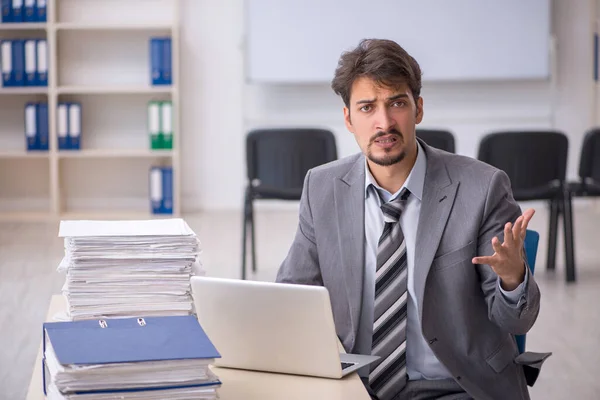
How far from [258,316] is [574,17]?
242 inches

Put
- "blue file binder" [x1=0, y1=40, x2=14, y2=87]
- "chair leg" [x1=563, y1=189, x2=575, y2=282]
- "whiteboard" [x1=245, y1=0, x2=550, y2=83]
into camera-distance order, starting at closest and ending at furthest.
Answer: "chair leg" [x1=563, y1=189, x2=575, y2=282] < "blue file binder" [x1=0, y1=40, x2=14, y2=87] < "whiteboard" [x1=245, y1=0, x2=550, y2=83]

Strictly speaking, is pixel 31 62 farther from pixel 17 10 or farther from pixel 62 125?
pixel 62 125

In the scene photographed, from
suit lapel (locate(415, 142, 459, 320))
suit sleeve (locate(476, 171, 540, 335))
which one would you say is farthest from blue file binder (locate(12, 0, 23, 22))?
suit sleeve (locate(476, 171, 540, 335))

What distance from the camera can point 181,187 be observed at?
285 inches

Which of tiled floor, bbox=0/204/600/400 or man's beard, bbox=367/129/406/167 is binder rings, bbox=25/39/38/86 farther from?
man's beard, bbox=367/129/406/167

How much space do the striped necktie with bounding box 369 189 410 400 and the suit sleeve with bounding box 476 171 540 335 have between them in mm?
170

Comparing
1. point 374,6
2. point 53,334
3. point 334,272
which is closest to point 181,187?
point 374,6

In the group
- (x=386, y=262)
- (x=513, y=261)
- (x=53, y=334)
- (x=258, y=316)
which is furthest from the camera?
(x=386, y=262)

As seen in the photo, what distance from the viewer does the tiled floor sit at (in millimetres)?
3434

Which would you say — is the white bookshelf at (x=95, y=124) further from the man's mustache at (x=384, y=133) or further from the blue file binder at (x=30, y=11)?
the man's mustache at (x=384, y=133)

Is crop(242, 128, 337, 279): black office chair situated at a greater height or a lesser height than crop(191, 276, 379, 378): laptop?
greater

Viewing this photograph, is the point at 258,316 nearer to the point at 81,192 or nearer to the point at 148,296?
the point at 148,296

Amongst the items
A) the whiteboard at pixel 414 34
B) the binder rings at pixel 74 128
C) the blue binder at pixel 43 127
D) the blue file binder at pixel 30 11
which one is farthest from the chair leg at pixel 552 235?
the blue file binder at pixel 30 11

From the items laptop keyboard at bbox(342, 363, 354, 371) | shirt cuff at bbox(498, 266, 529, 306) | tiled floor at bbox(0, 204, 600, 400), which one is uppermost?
shirt cuff at bbox(498, 266, 529, 306)
